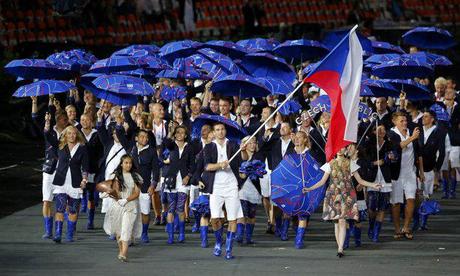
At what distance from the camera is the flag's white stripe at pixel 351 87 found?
19359 millimetres

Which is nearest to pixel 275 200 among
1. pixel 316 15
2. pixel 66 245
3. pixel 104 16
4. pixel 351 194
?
pixel 351 194

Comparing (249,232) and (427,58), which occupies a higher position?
(427,58)

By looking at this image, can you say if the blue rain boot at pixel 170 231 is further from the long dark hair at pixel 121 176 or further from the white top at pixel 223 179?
the long dark hair at pixel 121 176

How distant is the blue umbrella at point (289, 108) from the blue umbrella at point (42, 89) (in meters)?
3.24

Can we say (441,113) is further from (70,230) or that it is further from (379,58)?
(70,230)

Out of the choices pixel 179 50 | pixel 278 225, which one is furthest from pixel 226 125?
pixel 179 50

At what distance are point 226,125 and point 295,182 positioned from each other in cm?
146

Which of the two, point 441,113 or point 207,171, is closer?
point 207,171

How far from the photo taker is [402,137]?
72.8ft

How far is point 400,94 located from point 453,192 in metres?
3.81

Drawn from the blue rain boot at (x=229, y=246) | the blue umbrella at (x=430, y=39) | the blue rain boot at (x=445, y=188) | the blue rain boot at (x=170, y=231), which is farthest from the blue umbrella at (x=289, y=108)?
the blue umbrella at (x=430, y=39)

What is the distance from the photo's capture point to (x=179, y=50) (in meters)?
27.4

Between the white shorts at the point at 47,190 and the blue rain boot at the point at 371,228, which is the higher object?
the white shorts at the point at 47,190

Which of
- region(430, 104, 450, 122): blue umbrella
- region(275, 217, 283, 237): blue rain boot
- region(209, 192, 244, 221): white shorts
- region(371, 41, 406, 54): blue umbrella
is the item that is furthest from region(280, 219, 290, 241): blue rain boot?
region(371, 41, 406, 54): blue umbrella
